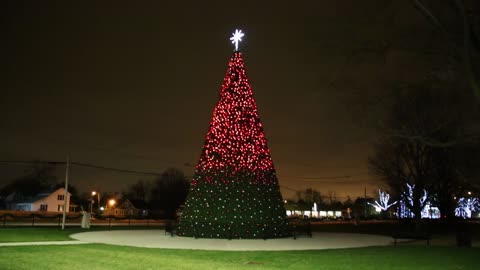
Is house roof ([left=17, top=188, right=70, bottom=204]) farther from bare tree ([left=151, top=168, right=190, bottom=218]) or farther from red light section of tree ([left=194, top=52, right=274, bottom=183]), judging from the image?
red light section of tree ([left=194, top=52, right=274, bottom=183])

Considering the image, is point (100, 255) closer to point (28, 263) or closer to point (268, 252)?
point (28, 263)

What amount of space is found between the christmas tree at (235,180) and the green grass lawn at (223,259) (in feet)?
20.2

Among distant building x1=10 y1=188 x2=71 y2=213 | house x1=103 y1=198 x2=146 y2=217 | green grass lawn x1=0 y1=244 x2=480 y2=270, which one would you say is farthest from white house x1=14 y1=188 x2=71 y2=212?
green grass lawn x1=0 y1=244 x2=480 y2=270

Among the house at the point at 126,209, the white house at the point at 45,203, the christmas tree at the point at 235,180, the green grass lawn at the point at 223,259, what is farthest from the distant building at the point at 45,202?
the green grass lawn at the point at 223,259

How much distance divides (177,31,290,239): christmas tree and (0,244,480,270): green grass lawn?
243 inches

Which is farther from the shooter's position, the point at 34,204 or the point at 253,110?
the point at 34,204

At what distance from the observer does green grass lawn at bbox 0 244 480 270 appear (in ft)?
40.7

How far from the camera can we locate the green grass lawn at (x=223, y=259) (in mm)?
12391

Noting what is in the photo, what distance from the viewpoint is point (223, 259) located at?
14391 millimetres

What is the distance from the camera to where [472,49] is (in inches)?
448

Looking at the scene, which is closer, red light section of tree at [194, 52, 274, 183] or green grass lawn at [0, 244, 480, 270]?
green grass lawn at [0, 244, 480, 270]

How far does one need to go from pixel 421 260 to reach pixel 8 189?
10153 centimetres

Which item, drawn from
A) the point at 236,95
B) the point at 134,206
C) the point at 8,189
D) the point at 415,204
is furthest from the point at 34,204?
the point at 236,95

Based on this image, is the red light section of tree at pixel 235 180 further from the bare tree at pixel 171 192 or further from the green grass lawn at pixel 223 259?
the bare tree at pixel 171 192
